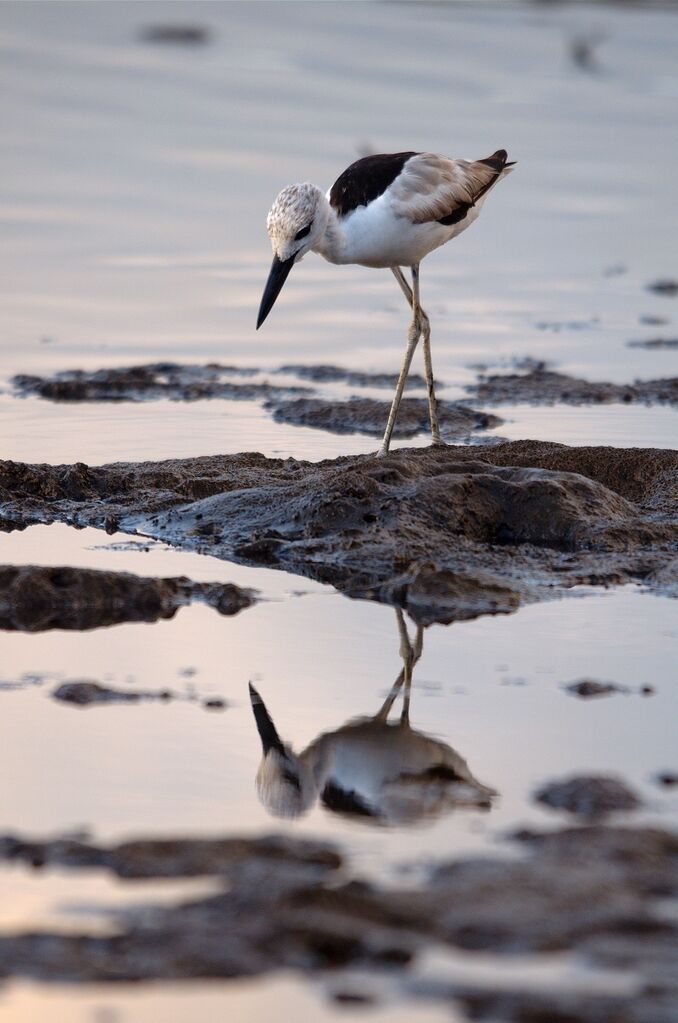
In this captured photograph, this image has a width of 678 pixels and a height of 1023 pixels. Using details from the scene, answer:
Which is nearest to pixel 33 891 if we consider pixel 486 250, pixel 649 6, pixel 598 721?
pixel 598 721

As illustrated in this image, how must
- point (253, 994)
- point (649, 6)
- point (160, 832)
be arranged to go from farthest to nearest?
1. point (649, 6)
2. point (160, 832)
3. point (253, 994)

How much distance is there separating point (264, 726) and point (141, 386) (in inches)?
194

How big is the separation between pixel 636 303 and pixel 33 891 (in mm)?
8764

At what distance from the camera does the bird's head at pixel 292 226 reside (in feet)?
23.7

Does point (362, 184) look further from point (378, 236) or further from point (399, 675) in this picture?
point (399, 675)

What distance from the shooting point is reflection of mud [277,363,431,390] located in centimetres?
961

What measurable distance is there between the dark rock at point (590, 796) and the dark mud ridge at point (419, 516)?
146 centimetres

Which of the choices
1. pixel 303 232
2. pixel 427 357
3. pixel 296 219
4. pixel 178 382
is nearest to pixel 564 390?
pixel 427 357

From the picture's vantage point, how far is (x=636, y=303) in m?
11.7

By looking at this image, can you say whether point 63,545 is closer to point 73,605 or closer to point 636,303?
point 73,605

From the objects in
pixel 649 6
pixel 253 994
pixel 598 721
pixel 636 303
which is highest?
pixel 649 6

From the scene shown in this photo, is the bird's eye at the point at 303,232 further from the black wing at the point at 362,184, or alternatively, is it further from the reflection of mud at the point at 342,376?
the reflection of mud at the point at 342,376

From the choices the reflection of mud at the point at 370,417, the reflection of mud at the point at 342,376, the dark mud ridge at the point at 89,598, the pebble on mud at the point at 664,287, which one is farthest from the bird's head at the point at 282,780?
the pebble on mud at the point at 664,287

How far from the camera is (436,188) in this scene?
305 inches
